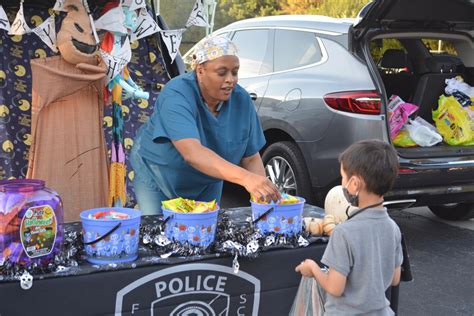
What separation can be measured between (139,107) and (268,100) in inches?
55.5

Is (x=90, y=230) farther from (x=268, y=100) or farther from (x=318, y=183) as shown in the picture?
(x=268, y=100)

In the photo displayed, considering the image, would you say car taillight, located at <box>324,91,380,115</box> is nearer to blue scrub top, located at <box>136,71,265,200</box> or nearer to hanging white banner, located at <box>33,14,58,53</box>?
blue scrub top, located at <box>136,71,265,200</box>

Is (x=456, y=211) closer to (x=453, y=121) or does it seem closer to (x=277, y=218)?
(x=453, y=121)

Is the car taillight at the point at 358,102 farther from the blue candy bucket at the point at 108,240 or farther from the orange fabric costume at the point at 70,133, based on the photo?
the blue candy bucket at the point at 108,240

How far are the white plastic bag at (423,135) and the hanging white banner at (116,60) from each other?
2534mm

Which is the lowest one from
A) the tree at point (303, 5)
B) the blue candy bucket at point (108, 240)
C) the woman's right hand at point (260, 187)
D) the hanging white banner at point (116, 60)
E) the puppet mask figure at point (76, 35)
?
the blue candy bucket at point (108, 240)

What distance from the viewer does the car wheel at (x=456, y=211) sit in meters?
5.61

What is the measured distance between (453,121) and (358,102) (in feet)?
3.89

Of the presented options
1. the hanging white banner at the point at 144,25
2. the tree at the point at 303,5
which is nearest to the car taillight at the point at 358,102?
the hanging white banner at the point at 144,25

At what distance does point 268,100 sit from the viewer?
5.09 meters

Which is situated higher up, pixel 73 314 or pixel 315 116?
pixel 315 116

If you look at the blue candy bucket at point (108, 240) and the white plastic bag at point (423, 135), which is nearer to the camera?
→ the blue candy bucket at point (108, 240)

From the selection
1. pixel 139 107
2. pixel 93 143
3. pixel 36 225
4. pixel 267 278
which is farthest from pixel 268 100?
pixel 36 225

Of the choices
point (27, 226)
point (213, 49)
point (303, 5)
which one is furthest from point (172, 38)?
point (303, 5)
